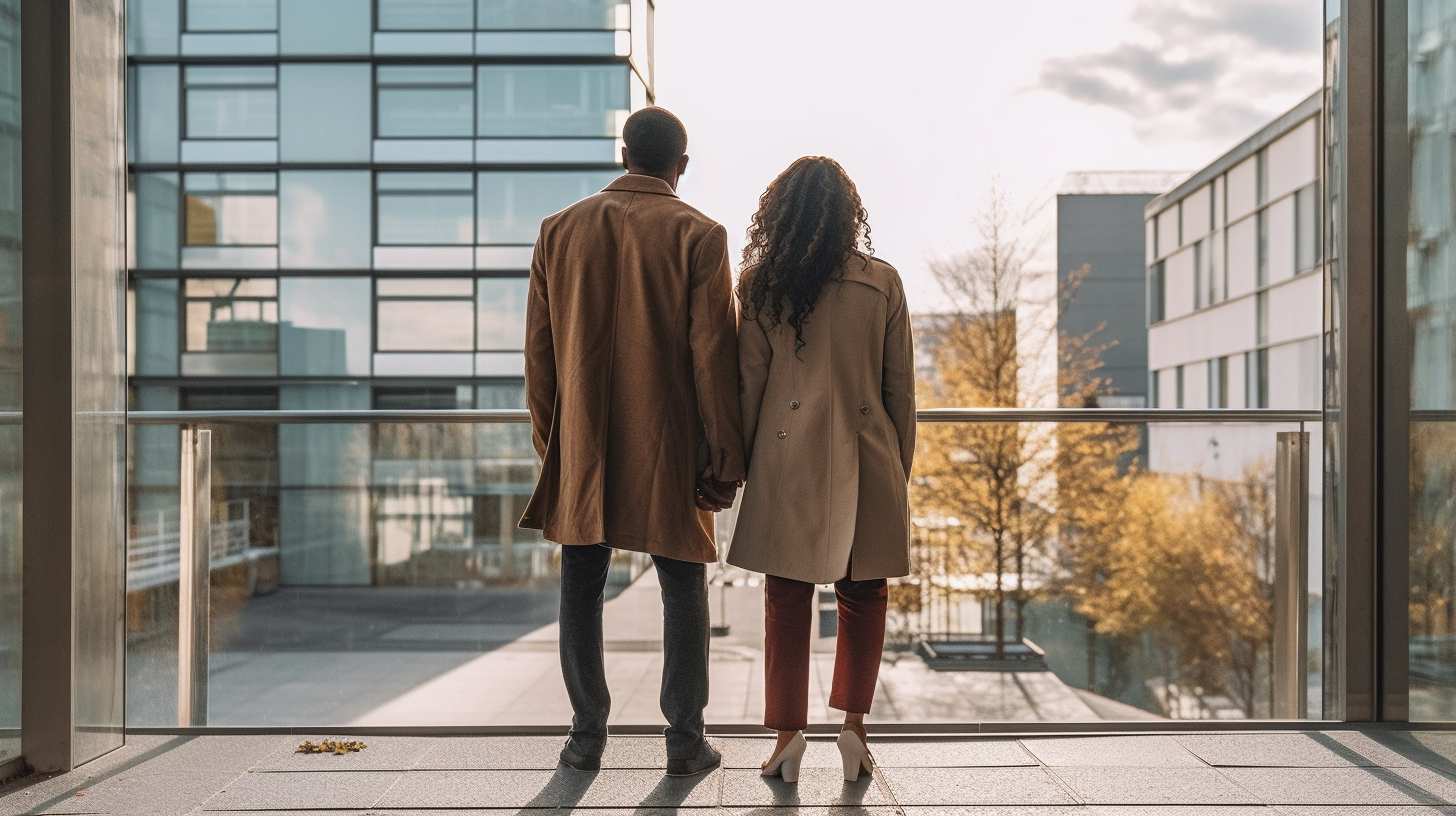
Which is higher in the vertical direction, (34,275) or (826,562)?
(34,275)

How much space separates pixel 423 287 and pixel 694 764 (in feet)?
95.2

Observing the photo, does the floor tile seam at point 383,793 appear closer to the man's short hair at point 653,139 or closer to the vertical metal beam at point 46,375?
the vertical metal beam at point 46,375

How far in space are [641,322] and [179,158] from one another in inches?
1306

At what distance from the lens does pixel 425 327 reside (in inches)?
1148

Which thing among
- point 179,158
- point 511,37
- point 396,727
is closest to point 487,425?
point 396,727

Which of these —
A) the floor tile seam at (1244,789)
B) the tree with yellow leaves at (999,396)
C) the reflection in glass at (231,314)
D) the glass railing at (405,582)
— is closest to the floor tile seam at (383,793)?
the glass railing at (405,582)

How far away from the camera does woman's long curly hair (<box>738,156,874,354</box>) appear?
2.42 meters

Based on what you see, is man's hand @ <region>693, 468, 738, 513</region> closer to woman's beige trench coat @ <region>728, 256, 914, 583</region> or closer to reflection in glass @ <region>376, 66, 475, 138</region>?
woman's beige trench coat @ <region>728, 256, 914, 583</region>

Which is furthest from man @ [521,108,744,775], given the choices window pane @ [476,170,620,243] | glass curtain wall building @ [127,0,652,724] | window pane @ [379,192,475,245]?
window pane @ [379,192,475,245]

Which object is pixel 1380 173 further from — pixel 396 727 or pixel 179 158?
pixel 179 158

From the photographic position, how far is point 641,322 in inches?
95.7

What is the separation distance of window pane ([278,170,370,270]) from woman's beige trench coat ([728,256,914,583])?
29594 mm

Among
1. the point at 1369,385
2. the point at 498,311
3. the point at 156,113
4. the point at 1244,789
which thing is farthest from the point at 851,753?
the point at 156,113

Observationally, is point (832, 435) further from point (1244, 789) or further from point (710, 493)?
point (1244, 789)
